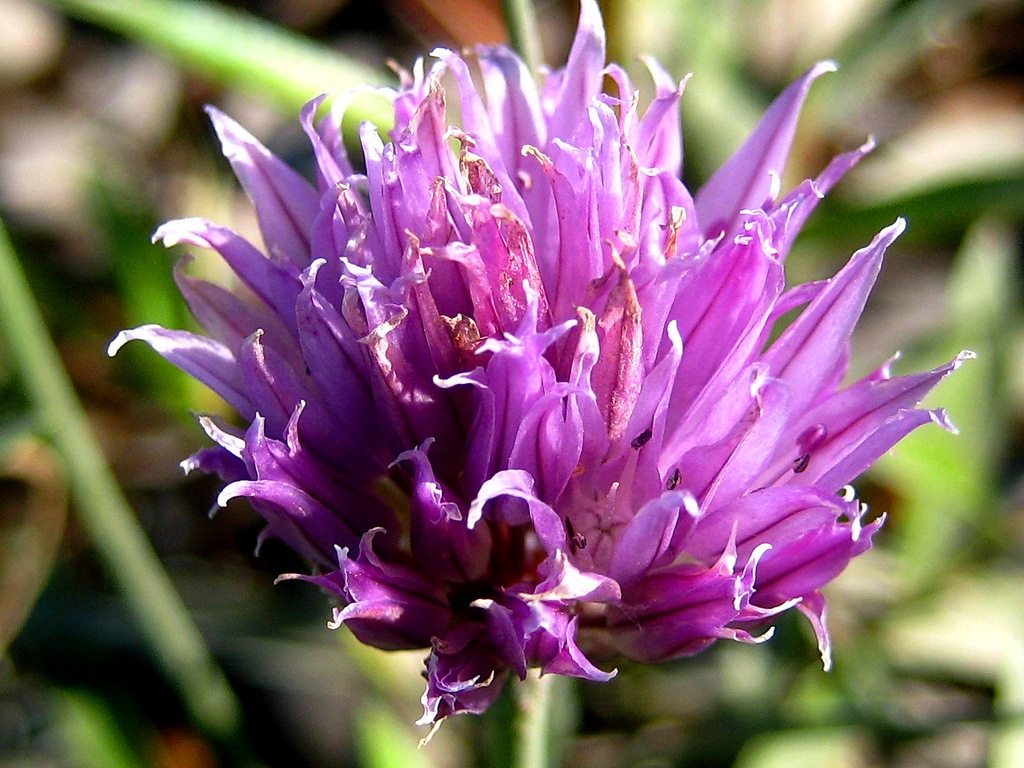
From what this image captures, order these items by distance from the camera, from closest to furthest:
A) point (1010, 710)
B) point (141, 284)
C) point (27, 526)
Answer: point (1010, 710)
point (141, 284)
point (27, 526)

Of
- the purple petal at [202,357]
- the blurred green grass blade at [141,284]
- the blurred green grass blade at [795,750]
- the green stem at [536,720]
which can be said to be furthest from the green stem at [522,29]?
the blurred green grass blade at [795,750]

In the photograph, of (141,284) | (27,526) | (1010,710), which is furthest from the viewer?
(27,526)

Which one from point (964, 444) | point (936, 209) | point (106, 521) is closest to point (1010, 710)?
point (964, 444)

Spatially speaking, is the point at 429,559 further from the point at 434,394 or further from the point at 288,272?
the point at 288,272

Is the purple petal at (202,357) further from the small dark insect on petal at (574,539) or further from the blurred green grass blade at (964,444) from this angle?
the blurred green grass blade at (964,444)

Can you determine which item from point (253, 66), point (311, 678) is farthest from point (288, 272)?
point (311, 678)

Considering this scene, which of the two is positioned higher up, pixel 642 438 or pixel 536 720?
pixel 642 438

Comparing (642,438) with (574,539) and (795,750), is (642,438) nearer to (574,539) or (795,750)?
(574,539)
